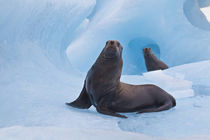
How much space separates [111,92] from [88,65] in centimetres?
833

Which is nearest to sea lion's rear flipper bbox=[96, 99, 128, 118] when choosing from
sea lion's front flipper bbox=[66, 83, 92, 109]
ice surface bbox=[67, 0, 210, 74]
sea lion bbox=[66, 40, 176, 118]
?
sea lion bbox=[66, 40, 176, 118]

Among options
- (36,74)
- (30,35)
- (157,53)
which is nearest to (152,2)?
(157,53)

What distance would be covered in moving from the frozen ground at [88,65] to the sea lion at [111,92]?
0.44 feet

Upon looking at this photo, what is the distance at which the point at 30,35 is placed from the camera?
15.4 ft

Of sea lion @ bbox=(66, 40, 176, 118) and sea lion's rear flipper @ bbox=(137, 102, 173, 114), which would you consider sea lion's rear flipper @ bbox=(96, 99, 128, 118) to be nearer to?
sea lion @ bbox=(66, 40, 176, 118)

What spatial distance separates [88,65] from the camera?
1097cm

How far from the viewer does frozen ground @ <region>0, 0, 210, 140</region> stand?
6.25 feet

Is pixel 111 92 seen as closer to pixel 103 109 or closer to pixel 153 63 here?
pixel 103 109

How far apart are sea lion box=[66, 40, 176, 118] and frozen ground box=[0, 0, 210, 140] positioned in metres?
0.13

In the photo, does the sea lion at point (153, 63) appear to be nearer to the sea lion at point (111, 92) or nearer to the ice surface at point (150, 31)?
the ice surface at point (150, 31)

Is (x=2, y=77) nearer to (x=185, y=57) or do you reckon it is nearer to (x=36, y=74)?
(x=36, y=74)

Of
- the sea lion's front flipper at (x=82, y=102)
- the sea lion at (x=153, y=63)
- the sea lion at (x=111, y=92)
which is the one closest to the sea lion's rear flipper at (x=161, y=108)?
the sea lion at (x=111, y=92)

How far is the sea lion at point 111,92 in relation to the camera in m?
2.63

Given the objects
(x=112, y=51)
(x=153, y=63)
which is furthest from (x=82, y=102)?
(x=153, y=63)
